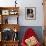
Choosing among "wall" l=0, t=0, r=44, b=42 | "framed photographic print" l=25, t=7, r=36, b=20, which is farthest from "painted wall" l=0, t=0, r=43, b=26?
"framed photographic print" l=25, t=7, r=36, b=20

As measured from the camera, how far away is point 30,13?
232 inches

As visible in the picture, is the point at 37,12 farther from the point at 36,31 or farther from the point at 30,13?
the point at 36,31

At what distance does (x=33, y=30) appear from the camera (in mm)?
5750

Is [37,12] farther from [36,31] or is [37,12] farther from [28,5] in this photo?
[36,31]

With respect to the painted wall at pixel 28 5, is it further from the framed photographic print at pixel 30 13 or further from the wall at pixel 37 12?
A: the framed photographic print at pixel 30 13

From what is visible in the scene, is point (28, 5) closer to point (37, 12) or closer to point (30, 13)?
point (30, 13)

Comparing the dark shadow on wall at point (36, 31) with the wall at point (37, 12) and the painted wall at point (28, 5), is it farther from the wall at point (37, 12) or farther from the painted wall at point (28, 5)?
the painted wall at point (28, 5)

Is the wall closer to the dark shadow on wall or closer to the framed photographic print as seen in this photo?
the dark shadow on wall

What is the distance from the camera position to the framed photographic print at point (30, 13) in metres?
5.88

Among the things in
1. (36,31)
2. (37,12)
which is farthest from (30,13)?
(36,31)

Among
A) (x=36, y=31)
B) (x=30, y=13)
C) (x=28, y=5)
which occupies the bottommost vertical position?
(x=36, y=31)

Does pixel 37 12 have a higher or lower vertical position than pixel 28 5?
lower

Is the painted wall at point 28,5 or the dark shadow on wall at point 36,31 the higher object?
the painted wall at point 28,5

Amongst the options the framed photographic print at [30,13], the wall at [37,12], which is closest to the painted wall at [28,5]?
the wall at [37,12]
